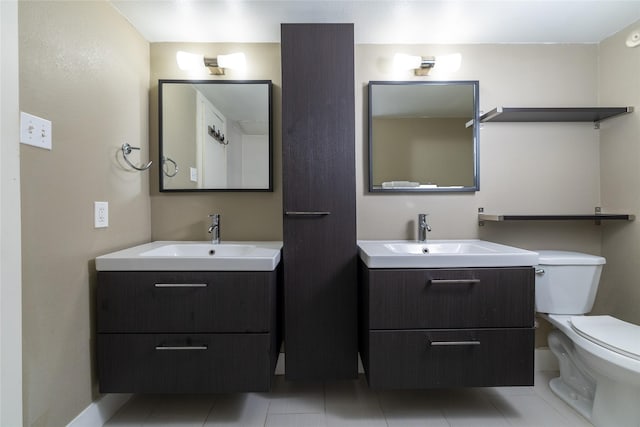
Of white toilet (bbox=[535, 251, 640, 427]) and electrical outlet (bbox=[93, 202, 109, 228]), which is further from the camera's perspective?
electrical outlet (bbox=[93, 202, 109, 228])

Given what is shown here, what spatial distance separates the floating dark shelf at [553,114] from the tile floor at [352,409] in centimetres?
154

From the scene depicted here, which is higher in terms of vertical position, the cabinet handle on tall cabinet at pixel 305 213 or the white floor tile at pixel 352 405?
the cabinet handle on tall cabinet at pixel 305 213

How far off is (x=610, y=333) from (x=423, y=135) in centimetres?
130

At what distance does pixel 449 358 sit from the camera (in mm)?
1300

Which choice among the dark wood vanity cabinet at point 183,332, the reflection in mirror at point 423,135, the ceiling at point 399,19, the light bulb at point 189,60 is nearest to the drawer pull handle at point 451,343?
the dark wood vanity cabinet at point 183,332

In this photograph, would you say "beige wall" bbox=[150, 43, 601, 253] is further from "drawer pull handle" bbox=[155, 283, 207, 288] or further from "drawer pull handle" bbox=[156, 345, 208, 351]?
"drawer pull handle" bbox=[156, 345, 208, 351]

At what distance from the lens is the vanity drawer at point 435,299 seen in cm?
129

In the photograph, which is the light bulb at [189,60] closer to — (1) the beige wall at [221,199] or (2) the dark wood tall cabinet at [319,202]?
(1) the beige wall at [221,199]

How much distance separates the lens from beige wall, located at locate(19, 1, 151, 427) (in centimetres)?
104

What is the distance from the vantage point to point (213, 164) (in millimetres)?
1824

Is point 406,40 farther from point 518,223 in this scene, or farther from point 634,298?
point 634,298

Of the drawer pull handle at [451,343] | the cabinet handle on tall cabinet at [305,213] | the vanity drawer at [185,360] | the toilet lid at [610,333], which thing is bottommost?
the vanity drawer at [185,360]

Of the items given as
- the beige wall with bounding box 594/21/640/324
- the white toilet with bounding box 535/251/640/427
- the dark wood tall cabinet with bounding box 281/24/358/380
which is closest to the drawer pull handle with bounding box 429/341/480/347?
the dark wood tall cabinet with bounding box 281/24/358/380

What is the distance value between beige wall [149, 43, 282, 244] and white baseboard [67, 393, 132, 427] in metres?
0.85
